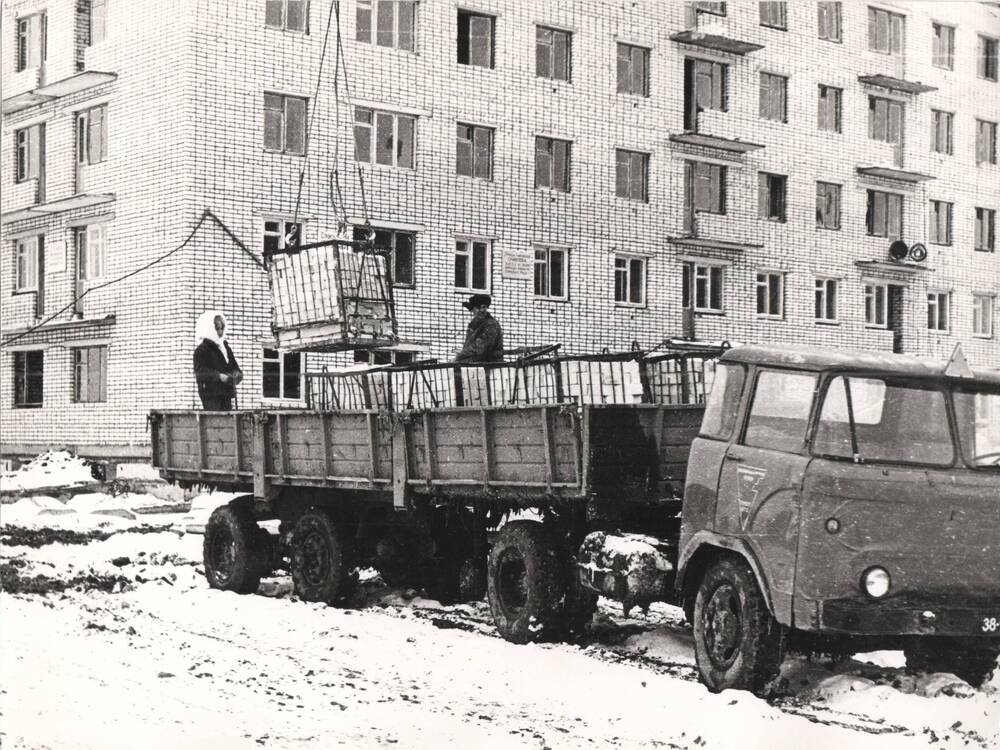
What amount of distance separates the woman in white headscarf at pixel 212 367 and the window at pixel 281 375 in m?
8.14

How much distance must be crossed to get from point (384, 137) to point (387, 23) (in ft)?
9.16

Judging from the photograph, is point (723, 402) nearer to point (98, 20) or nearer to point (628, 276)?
point (98, 20)

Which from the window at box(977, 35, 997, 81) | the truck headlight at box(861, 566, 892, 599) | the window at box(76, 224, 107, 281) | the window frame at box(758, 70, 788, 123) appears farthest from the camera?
the window at box(76, 224, 107, 281)

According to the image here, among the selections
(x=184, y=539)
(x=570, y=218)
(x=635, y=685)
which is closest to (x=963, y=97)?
(x=635, y=685)

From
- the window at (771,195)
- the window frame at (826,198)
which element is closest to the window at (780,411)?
the window frame at (826,198)

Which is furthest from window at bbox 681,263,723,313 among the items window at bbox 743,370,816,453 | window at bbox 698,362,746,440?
window at bbox 743,370,816,453

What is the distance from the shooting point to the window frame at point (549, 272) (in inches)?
1046

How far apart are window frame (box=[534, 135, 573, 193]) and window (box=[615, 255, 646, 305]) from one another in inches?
77.1

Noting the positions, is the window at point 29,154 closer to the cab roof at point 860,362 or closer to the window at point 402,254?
the window at point 402,254

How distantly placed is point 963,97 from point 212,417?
7067mm

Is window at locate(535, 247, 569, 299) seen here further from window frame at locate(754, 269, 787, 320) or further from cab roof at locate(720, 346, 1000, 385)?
cab roof at locate(720, 346, 1000, 385)

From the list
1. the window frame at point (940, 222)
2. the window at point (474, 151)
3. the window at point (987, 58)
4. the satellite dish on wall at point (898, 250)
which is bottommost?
the window frame at point (940, 222)

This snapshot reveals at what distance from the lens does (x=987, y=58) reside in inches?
367

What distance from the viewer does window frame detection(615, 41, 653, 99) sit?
24844mm
